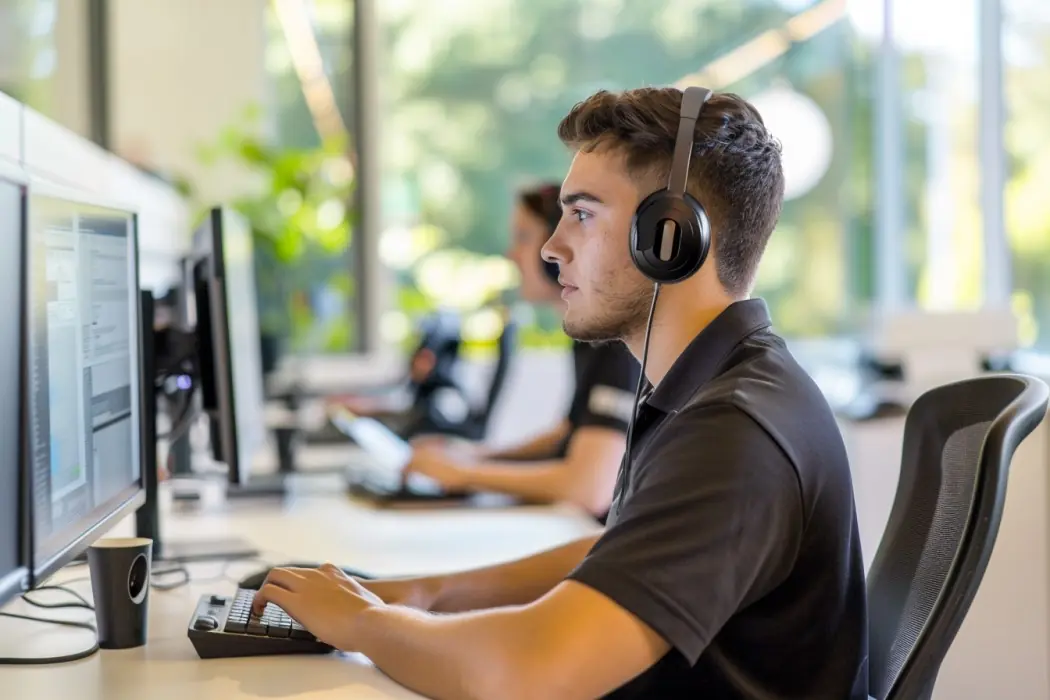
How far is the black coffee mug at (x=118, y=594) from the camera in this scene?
1153mm

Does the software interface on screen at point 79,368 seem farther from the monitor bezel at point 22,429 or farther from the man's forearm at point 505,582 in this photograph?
the man's forearm at point 505,582

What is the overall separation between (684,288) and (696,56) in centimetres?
473

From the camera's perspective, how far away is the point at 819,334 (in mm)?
5707

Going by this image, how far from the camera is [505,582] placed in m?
1.37

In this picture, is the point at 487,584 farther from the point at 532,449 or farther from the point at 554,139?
the point at 554,139

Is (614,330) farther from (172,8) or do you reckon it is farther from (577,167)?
(172,8)

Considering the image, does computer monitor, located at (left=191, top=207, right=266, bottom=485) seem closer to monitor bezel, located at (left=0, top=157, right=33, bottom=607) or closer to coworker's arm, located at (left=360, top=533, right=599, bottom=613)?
coworker's arm, located at (left=360, top=533, right=599, bottom=613)

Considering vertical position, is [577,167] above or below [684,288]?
above

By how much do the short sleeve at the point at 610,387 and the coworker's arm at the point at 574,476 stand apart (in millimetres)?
23

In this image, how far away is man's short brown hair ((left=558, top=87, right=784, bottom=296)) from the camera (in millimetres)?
1153

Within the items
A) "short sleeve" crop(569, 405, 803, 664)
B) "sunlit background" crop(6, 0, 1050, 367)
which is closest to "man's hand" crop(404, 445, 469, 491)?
"short sleeve" crop(569, 405, 803, 664)

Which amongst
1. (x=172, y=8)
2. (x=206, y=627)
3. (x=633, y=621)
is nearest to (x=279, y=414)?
(x=172, y=8)

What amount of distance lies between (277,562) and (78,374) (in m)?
0.66

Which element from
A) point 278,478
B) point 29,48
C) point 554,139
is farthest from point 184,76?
point 278,478
